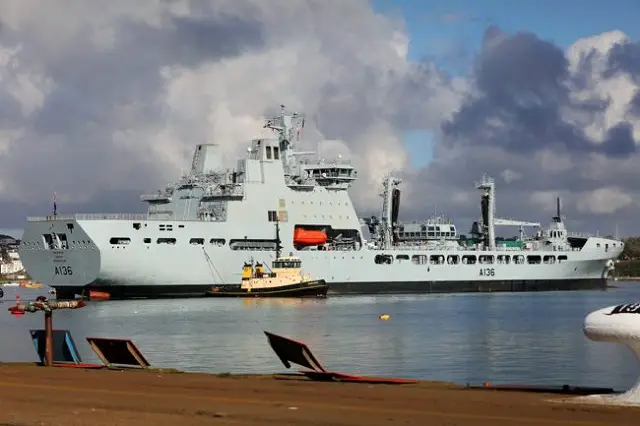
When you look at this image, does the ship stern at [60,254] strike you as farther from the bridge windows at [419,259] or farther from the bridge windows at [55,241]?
the bridge windows at [419,259]

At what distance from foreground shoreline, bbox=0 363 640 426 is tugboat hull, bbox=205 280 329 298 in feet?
176

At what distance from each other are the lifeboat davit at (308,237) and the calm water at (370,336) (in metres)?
10.0

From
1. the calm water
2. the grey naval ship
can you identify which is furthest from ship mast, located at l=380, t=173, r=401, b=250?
the calm water

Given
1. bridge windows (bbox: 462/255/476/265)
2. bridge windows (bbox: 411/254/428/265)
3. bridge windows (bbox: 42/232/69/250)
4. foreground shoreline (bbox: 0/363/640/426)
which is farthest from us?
bridge windows (bbox: 462/255/476/265)

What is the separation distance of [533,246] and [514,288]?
547 centimetres

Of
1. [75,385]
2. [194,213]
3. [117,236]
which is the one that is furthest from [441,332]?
[194,213]

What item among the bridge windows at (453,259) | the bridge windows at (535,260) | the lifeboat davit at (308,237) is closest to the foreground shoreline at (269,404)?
the lifeboat davit at (308,237)

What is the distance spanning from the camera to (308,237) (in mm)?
75250

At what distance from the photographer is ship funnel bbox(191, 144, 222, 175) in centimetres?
7619

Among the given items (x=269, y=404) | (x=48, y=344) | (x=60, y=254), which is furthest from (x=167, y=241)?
(x=269, y=404)

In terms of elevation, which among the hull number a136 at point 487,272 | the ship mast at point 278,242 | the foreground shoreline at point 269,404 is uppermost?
the ship mast at point 278,242

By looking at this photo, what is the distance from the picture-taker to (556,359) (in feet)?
91.1

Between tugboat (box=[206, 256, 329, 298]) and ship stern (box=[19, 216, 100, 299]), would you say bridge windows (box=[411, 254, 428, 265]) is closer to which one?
tugboat (box=[206, 256, 329, 298])

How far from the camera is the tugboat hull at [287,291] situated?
68750 mm
